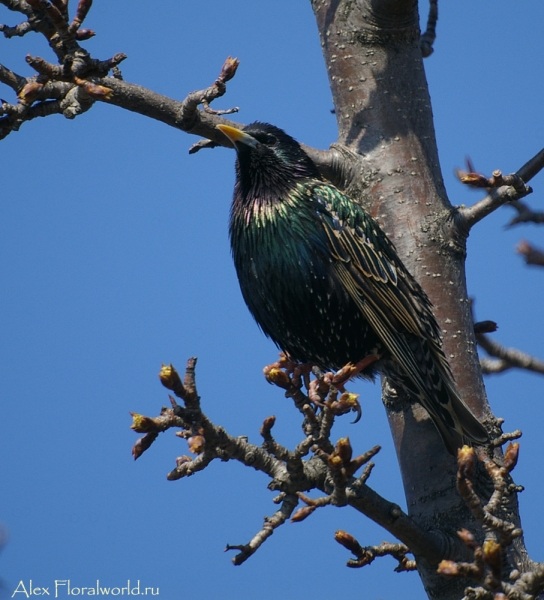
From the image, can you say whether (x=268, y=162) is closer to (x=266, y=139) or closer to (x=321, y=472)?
(x=266, y=139)

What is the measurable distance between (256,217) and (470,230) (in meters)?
1.03

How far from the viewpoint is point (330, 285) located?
3781 millimetres

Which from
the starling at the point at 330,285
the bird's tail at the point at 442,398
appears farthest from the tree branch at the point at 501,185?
the bird's tail at the point at 442,398

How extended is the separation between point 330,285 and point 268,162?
0.83 m

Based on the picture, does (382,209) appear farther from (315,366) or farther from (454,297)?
(315,366)

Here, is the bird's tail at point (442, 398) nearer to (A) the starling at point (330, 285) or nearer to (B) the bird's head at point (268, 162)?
(A) the starling at point (330, 285)

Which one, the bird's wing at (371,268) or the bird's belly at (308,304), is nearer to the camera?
the bird's wing at (371,268)

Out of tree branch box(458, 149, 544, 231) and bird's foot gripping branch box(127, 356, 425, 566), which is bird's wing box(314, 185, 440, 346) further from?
bird's foot gripping branch box(127, 356, 425, 566)

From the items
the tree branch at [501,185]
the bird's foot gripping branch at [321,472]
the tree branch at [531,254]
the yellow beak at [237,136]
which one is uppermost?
the yellow beak at [237,136]

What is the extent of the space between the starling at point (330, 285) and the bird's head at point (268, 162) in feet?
0.11

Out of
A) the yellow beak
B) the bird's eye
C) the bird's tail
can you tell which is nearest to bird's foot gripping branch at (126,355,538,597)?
the bird's tail

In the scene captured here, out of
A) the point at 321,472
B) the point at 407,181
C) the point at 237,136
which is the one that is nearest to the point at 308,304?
the point at 407,181

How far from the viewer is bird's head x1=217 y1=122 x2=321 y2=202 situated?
161 inches

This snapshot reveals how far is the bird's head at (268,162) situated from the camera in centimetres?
409
